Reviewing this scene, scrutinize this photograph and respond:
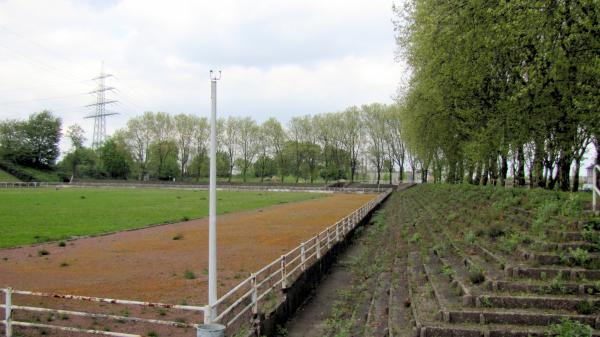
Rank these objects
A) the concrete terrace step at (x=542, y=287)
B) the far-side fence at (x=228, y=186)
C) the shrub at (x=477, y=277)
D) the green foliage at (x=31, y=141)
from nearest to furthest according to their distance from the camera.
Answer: the concrete terrace step at (x=542, y=287) < the shrub at (x=477, y=277) < the far-side fence at (x=228, y=186) < the green foliage at (x=31, y=141)

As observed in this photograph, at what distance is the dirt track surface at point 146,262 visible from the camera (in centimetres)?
1293

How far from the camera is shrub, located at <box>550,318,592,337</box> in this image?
6377mm

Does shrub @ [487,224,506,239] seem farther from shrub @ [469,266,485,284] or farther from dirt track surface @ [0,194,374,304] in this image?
dirt track surface @ [0,194,374,304]

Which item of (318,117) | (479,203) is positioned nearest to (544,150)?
(479,203)

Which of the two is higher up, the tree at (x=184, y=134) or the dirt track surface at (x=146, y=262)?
the tree at (x=184, y=134)

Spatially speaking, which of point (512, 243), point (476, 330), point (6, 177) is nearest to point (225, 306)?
point (476, 330)

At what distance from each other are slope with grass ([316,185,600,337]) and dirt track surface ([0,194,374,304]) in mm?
4681

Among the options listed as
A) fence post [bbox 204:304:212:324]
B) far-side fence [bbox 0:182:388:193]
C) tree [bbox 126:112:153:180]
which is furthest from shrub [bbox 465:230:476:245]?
tree [bbox 126:112:153:180]

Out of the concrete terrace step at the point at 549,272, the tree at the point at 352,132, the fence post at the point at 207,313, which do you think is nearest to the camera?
the fence post at the point at 207,313

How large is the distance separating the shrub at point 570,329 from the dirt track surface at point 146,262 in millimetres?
8018

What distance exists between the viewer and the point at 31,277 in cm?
1435

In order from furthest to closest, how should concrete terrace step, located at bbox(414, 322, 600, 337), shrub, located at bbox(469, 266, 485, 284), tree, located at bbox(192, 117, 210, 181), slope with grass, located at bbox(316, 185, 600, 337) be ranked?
tree, located at bbox(192, 117, 210, 181) < shrub, located at bbox(469, 266, 485, 284) < slope with grass, located at bbox(316, 185, 600, 337) < concrete terrace step, located at bbox(414, 322, 600, 337)

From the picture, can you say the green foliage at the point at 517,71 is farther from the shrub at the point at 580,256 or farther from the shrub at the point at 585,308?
the shrub at the point at 585,308

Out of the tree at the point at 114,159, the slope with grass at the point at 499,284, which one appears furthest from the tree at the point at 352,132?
the slope with grass at the point at 499,284
